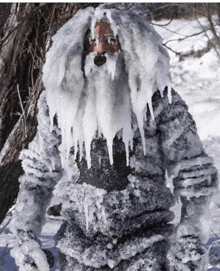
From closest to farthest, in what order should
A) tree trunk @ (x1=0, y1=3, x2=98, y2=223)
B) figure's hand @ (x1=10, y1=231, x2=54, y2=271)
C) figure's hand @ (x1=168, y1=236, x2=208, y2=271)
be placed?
figure's hand @ (x1=168, y1=236, x2=208, y2=271)
figure's hand @ (x1=10, y1=231, x2=54, y2=271)
tree trunk @ (x1=0, y1=3, x2=98, y2=223)

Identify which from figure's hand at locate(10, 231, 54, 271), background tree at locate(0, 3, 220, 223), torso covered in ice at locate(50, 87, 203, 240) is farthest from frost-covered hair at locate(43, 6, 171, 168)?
background tree at locate(0, 3, 220, 223)

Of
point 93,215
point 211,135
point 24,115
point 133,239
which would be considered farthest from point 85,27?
point 211,135

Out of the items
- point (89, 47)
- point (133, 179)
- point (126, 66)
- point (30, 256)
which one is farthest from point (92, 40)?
point (30, 256)

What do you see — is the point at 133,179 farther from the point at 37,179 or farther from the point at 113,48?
the point at 113,48

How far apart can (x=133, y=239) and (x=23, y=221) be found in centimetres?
54

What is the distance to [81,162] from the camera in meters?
1.96

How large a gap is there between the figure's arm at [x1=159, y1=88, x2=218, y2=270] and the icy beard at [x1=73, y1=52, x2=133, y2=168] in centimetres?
20

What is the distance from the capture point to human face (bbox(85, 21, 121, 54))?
1833 millimetres

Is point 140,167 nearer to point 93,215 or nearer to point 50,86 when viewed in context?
point 93,215

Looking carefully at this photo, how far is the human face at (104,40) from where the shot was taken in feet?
6.01

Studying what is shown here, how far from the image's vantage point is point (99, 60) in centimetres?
184

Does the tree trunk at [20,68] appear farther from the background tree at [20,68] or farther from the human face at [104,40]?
the human face at [104,40]

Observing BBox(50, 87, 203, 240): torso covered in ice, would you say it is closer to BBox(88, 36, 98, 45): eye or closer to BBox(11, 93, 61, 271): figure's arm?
BBox(11, 93, 61, 271): figure's arm

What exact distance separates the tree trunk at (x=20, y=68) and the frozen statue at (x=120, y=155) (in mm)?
1273
